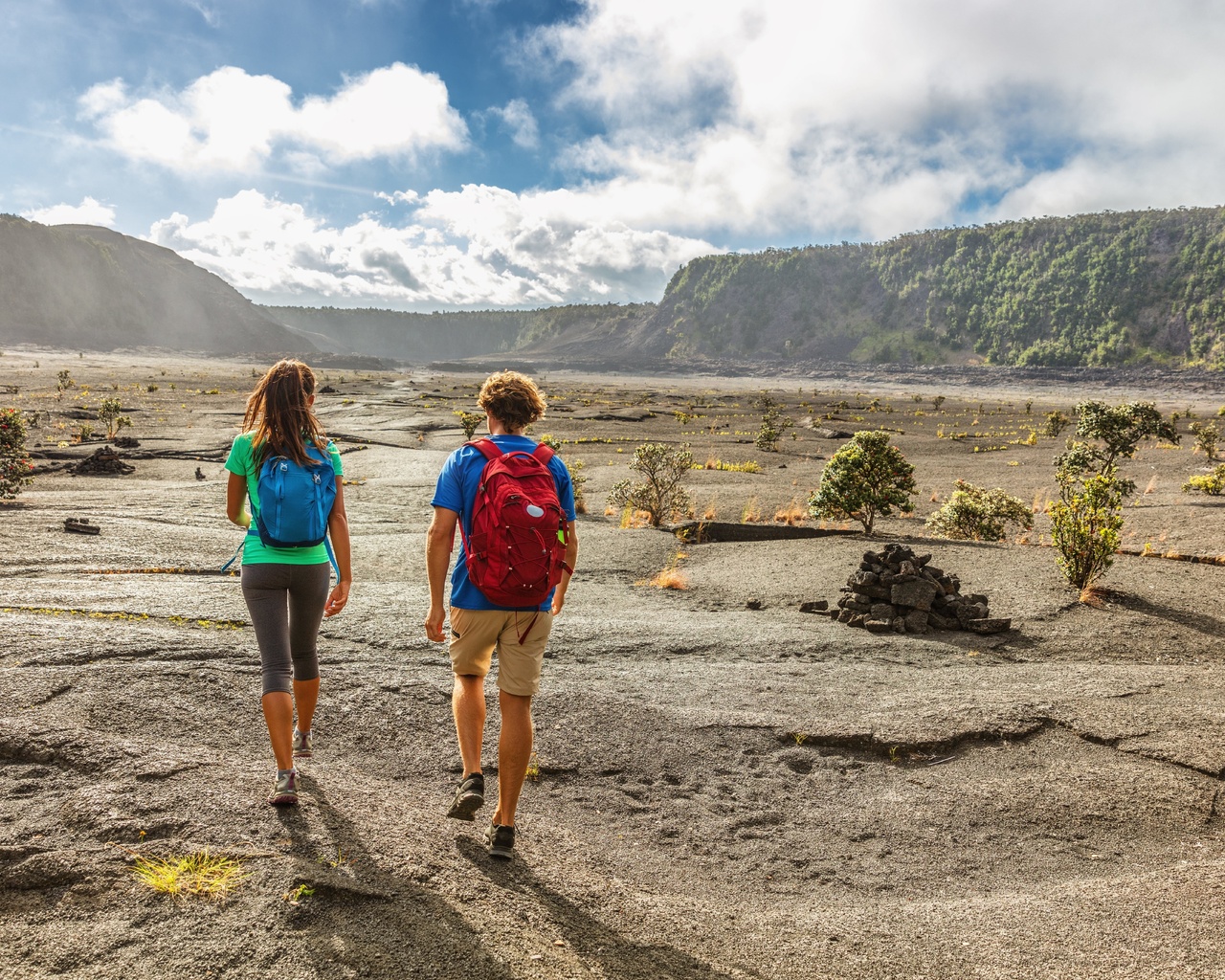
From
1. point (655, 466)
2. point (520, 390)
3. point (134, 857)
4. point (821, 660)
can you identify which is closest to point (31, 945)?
point (134, 857)

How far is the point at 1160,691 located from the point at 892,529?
10207 mm

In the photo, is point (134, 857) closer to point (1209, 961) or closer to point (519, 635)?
point (519, 635)

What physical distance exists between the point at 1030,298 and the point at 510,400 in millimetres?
185940

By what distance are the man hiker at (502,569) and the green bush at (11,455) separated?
49.8 feet

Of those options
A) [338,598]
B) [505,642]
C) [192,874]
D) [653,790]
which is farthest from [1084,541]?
[192,874]

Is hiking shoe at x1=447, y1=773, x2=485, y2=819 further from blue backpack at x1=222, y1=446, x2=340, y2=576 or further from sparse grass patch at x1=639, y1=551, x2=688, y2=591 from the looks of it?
sparse grass patch at x1=639, y1=551, x2=688, y2=591

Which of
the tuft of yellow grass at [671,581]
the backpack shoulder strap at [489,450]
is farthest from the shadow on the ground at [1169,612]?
the backpack shoulder strap at [489,450]

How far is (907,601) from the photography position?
8.47m

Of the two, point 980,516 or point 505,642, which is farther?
point 980,516

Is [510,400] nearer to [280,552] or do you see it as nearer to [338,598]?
[280,552]

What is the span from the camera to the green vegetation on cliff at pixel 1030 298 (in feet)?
464

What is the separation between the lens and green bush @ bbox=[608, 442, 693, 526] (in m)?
16.6

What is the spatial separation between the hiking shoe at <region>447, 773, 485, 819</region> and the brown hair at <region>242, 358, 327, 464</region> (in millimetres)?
1784

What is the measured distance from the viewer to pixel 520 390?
12.2ft
